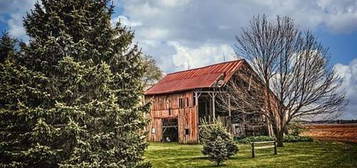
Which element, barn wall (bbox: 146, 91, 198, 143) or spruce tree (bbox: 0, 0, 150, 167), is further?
barn wall (bbox: 146, 91, 198, 143)

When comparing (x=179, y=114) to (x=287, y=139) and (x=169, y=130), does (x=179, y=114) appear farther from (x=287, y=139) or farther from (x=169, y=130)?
(x=287, y=139)

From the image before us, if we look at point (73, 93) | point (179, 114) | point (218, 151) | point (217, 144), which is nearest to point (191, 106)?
point (179, 114)

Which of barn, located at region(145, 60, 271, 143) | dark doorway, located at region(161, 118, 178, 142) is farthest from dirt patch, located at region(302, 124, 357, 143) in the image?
dark doorway, located at region(161, 118, 178, 142)

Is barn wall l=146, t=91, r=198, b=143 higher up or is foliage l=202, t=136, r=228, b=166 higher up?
barn wall l=146, t=91, r=198, b=143

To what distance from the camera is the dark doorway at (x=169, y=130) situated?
138 ft

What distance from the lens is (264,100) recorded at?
2908 centimetres

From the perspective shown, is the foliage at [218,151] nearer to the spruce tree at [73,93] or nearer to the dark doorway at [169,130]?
the spruce tree at [73,93]

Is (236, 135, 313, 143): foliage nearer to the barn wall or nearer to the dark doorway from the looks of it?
the barn wall

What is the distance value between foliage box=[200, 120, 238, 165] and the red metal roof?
50.6ft

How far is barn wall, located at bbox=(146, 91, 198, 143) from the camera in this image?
37062 mm

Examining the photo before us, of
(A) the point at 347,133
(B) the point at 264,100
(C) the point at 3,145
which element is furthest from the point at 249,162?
(A) the point at 347,133

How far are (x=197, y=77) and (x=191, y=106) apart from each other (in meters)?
4.51

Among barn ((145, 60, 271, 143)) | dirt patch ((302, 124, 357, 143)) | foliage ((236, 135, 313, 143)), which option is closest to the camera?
dirt patch ((302, 124, 357, 143))

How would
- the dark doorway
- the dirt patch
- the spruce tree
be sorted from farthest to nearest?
1. the dark doorway
2. the dirt patch
3. the spruce tree
